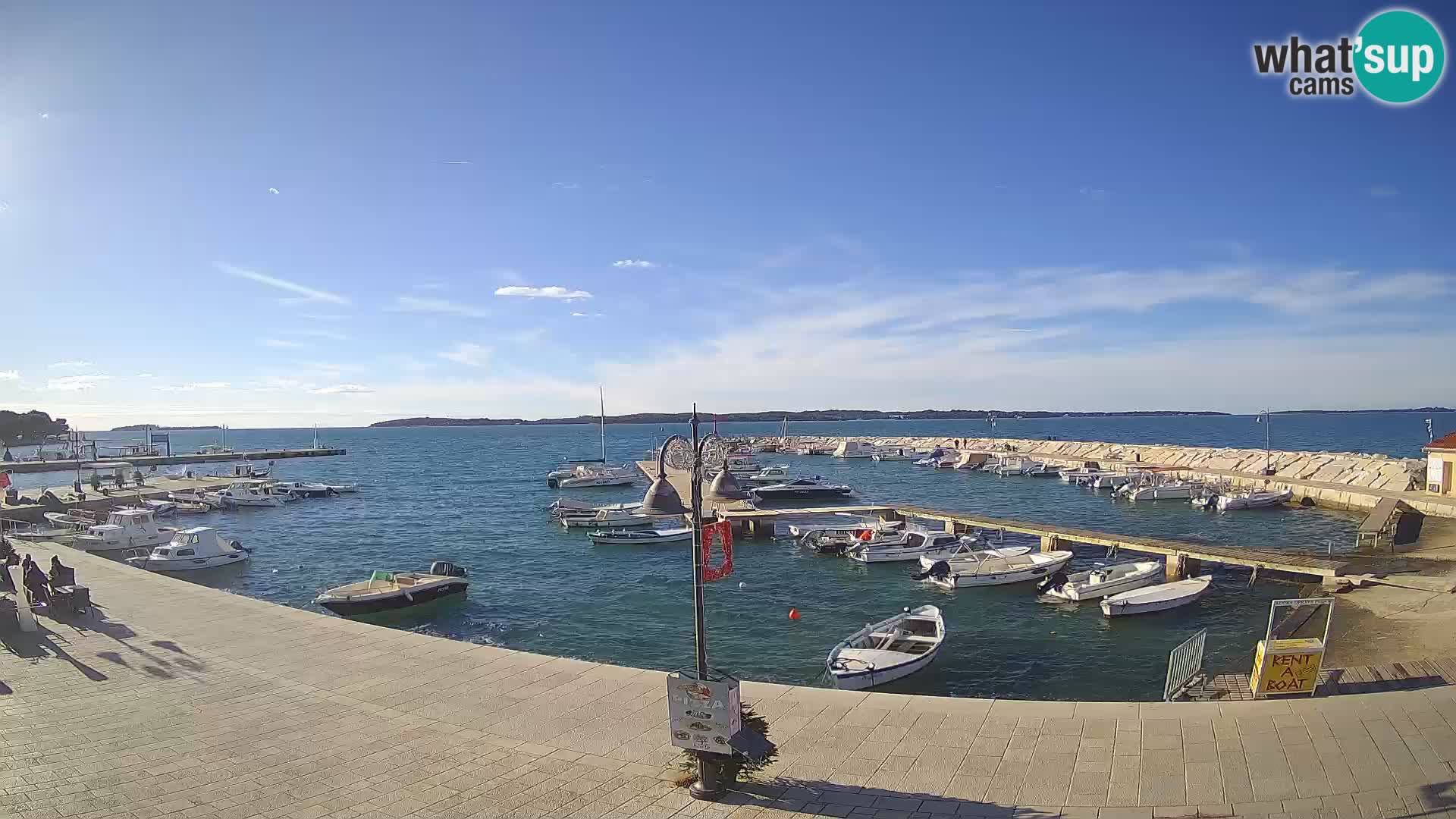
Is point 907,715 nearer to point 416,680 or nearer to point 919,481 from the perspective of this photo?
point 416,680

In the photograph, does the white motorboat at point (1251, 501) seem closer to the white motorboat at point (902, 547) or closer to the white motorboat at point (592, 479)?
the white motorboat at point (902, 547)

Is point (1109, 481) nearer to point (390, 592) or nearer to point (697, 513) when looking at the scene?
point (390, 592)

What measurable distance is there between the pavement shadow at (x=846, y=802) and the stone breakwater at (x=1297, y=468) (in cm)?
4186

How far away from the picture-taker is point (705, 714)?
929 cm

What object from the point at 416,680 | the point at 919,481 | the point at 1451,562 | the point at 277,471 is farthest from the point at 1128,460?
the point at 277,471

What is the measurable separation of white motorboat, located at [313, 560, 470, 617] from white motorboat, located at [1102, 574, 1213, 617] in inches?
862

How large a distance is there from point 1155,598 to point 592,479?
53424 mm

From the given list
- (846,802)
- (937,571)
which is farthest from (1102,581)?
(846,802)

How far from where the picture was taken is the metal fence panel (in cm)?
1495

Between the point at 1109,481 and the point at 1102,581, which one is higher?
the point at 1109,481

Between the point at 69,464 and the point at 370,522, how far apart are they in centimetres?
8388

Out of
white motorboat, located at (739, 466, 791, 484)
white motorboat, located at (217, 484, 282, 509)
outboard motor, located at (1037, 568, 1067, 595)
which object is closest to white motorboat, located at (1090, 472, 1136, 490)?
white motorboat, located at (739, 466, 791, 484)

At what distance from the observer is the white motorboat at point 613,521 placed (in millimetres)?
44250

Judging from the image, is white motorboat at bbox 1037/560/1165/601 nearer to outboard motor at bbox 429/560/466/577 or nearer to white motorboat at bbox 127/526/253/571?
outboard motor at bbox 429/560/466/577
